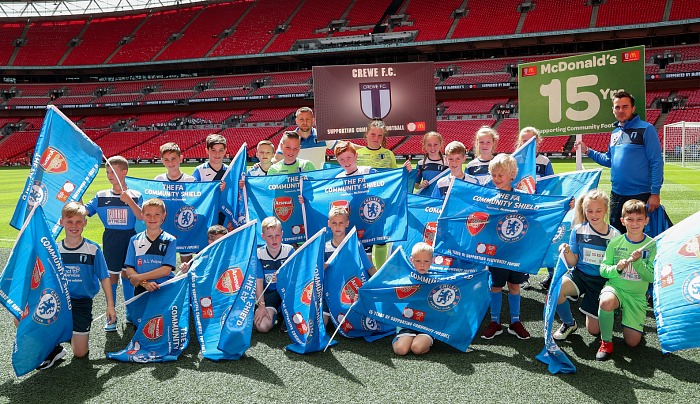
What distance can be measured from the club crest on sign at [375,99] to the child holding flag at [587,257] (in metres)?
4.05

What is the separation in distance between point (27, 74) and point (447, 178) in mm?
59682

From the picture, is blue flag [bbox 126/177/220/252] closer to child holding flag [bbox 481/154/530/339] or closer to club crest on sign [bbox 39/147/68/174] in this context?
club crest on sign [bbox 39/147/68/174]

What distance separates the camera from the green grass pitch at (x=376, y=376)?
3971mm

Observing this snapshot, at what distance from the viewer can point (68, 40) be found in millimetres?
55219

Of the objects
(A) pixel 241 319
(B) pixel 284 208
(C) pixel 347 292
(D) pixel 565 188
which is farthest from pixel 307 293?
(D) pixel 565 188

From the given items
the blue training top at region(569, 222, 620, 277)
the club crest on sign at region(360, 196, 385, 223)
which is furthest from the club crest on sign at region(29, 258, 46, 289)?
the blue training top at region(569, 222, 620, 277)

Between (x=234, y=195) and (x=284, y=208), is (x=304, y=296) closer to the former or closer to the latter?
(x=284, y=208)

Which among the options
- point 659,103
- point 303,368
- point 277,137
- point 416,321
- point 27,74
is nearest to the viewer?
point 303,368

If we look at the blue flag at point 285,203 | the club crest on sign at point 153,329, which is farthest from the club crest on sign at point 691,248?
the club crest on sign at point 153,329

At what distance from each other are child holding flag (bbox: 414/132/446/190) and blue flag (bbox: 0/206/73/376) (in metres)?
4.45

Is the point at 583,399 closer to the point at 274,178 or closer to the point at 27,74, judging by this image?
the point at 274,178

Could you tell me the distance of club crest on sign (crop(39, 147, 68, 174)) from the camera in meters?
5.32

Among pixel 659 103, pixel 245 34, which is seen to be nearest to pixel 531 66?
pixel 659 103

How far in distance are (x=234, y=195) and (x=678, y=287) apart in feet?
16.3
